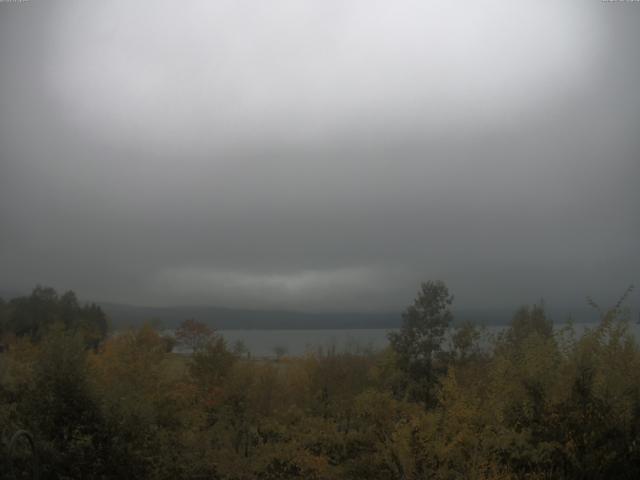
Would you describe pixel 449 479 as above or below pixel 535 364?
below

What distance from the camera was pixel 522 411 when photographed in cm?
1734

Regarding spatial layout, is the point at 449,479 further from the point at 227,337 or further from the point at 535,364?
the point at 227,337

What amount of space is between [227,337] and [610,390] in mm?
27720

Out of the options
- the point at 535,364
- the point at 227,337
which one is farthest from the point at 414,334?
the point at 535,364

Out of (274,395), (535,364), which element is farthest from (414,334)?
(535,364)

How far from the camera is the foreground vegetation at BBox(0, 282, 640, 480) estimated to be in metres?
16.9

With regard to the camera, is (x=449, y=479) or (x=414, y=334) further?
(x=414, y=334)

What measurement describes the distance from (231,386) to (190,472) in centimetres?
930

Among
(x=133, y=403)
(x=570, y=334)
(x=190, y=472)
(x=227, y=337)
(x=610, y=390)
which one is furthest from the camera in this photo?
(x=227, y=337)

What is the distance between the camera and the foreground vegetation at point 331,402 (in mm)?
16906

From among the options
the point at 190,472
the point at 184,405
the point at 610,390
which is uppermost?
the point at 610,390

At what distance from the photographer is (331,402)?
3578 cm

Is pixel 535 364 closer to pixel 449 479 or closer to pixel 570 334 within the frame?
pixel 570 334

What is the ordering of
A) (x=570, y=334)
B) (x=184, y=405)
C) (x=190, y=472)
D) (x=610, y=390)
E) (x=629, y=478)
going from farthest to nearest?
(x=184, y=405), (x=190, y=472), (x=570, y=334), (x=610, y=390), (x=629, y=478)
